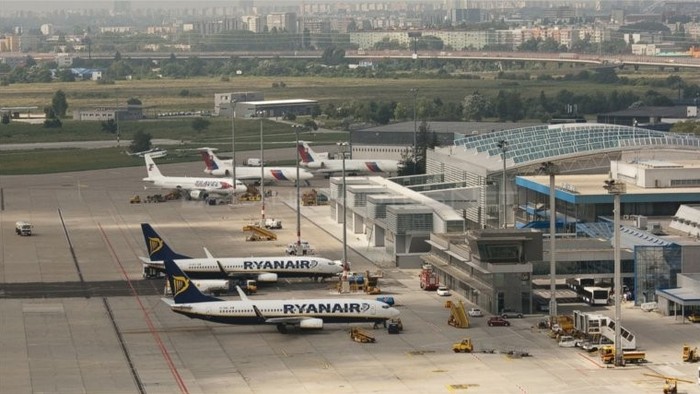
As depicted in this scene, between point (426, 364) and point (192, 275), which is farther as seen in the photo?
point (192, 275)

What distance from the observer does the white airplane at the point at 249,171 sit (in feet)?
616

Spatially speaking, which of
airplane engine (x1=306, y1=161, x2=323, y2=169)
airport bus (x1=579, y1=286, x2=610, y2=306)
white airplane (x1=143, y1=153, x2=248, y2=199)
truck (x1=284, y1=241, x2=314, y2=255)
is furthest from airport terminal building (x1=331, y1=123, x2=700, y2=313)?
airplane engine (x1=306, y1=161, x2=323, y2=169)

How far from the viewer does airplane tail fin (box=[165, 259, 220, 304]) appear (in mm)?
98938

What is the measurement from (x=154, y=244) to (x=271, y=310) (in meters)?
22.4

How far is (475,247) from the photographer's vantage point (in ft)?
354

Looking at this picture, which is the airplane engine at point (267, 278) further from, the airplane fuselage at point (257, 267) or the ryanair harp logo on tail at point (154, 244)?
the ryanair harp logo on tail at point (154, 244)

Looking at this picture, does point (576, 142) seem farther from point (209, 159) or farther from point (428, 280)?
point (209, 159)

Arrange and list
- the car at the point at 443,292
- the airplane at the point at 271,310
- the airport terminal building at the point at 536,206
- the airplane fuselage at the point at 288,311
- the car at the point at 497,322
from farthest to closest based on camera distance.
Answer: the car at the point at 443,292 < the airport terminal building at the point at 536,206 < the car at the point at 497,322 < the airplane at the point at 271,310 < the airplane fuselage at the point at 288,311

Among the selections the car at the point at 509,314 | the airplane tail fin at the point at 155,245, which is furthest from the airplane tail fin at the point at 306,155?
the car at the point at 509,314

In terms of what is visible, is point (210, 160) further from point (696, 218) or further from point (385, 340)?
point (385, 340)

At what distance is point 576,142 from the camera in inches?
5822

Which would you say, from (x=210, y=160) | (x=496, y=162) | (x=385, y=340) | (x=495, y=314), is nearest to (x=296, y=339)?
(x=385, y=340)

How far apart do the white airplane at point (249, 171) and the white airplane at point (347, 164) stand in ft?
12.1

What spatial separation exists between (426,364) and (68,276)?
40567mm
